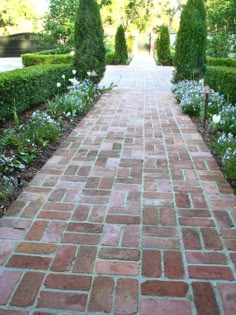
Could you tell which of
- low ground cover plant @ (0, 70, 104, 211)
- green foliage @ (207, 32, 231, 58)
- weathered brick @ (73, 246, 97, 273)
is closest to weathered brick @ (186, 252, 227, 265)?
weathered brick @ (73, 246, 97, 273)

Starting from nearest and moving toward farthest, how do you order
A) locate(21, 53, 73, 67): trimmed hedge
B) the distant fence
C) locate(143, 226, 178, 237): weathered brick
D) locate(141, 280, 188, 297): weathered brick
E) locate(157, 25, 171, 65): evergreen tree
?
locate(141, 280, 188, 297): weathered brick
locate(143, 226, 178, 237): weathered brick
locate(21, 53, 73, 67): trimmed hedge
locate(157, 25, 171, 65): evergreen tree
the distant fence

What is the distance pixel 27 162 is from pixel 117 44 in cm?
1488

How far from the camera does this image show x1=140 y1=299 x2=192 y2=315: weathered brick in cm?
155

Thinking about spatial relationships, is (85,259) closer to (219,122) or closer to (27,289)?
(27,289)

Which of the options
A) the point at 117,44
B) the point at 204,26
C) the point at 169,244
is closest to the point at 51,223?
the point at 169,244

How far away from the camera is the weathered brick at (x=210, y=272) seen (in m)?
1.78

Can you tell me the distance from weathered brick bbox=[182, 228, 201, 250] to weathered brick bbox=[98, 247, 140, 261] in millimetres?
339

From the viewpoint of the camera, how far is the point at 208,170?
327 centimetres

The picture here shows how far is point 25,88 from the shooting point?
5375 mm

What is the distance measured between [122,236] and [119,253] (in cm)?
19

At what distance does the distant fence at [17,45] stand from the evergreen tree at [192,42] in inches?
718

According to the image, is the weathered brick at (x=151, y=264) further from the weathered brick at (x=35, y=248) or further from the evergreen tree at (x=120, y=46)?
the evergreen tree at (x=120, y=46)

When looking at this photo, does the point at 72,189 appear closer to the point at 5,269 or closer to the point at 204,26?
the point at 5,269

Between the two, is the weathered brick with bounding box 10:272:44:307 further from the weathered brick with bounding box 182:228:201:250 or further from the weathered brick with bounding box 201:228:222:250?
the weathered brick with bounding box 201:228:222:250
